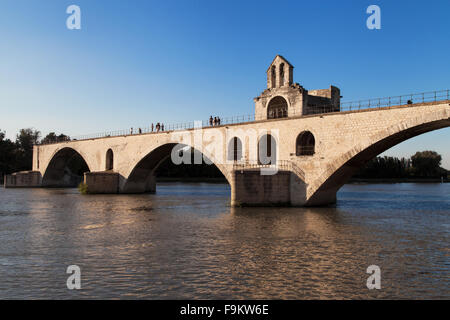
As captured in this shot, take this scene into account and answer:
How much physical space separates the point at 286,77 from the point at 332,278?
84.3ft

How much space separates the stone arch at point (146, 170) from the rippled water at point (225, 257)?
70.4ft

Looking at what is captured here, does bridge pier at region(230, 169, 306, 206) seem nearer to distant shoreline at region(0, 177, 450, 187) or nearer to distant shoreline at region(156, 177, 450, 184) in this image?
distant shoreline at region(0, 177, 450, 187)

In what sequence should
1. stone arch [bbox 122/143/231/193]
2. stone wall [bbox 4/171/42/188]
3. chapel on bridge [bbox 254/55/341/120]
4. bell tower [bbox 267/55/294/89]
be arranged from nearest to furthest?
chapel on bridge [bbox 254/55/341/120]
bell tower [bbox 267/55/294/89]
stone arch [bbox 122/143/231/193]
stone wall [bbox 4/171/42/188]

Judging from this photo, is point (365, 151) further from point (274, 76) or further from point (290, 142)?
point (274, 76)

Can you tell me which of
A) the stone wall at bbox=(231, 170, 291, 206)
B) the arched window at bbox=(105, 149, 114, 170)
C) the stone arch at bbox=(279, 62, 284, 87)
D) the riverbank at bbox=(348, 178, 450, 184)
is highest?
the stone arch at bbox=(279, 62, 284, 87)

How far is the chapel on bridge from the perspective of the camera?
32375 millimetres

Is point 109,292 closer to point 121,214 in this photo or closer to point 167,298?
point 167,298

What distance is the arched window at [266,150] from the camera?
29875mm

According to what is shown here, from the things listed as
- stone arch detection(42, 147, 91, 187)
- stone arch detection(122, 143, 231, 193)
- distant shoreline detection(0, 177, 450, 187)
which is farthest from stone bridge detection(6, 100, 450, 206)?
distant shoreline detection(0, 177, 450, 187)

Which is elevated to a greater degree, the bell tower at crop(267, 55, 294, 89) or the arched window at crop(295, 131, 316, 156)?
the bell tower at crop(267, 55, 294, 89)

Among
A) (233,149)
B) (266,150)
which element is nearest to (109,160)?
(233,149)

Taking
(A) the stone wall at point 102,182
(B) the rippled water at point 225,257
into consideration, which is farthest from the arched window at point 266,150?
(A) the stone wall at point 102,182

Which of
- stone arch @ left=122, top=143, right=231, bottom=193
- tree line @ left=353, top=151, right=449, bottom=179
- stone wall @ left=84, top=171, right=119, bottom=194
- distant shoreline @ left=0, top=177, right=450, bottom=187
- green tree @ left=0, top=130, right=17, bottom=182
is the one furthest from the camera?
tree line @ left=353, top=151, right=449, bottom=179

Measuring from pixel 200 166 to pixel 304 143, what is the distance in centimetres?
5683
